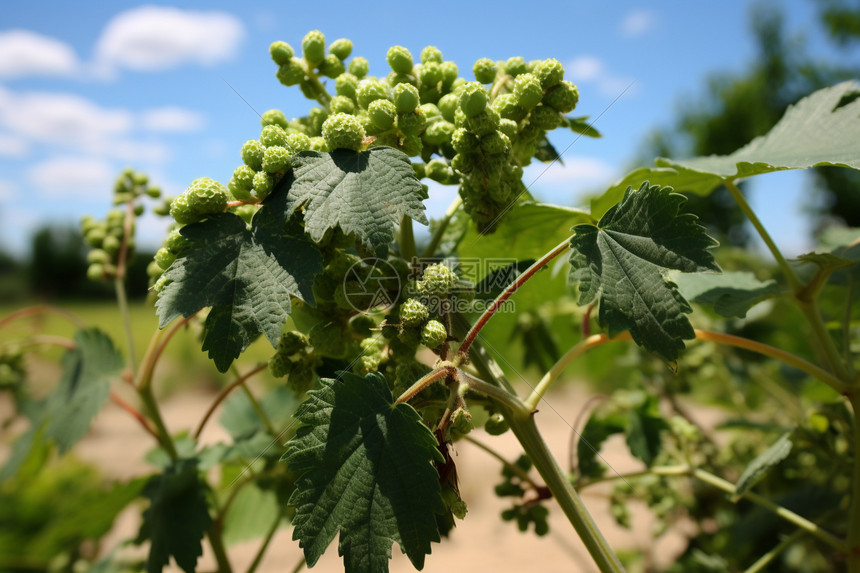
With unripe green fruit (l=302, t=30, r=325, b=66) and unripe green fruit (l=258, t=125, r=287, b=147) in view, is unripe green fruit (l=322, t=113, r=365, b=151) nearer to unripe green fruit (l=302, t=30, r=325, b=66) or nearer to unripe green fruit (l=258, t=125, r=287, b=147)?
unripe green fruit (l=258, t=125, r=287, b=147)

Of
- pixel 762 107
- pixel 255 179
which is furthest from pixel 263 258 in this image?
pixel 762 107

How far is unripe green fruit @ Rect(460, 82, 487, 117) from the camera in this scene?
62cm

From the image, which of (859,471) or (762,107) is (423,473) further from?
(762,107)

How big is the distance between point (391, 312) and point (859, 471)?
0.76 meters

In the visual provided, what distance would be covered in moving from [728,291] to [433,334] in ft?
2.04

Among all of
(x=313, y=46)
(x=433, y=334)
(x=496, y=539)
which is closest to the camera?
(x=433, y=334)

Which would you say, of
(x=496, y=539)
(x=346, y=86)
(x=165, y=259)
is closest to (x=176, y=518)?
(x=165, y=259)

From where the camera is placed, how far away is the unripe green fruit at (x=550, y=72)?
0.68 meters

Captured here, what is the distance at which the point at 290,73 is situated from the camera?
80cm

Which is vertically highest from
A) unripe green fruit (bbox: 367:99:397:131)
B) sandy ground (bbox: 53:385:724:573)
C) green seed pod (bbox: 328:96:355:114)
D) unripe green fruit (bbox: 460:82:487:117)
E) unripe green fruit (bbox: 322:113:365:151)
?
unripe green fruit (bbox: 460:82:487:117)

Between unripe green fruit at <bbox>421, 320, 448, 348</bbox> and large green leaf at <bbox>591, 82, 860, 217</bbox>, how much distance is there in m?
0.39

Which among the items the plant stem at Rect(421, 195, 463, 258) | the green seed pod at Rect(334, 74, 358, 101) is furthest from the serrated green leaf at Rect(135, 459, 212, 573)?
the green seed pod at Rect(334, 74, 358, 101)

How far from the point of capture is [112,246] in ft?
4.09

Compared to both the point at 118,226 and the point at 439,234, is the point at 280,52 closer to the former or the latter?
the point at 439,234
